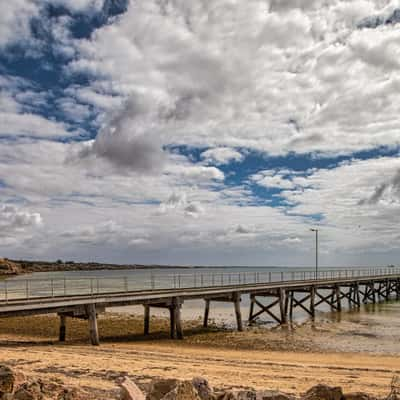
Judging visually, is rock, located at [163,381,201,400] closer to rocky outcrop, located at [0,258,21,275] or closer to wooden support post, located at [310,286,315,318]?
wooden support post, located at [310,286,315,318]

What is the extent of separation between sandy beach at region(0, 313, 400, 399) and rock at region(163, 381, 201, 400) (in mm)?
2907

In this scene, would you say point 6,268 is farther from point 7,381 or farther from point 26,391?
point 26,391

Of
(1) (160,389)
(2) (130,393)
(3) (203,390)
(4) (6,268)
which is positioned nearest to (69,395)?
(1) (160,389)

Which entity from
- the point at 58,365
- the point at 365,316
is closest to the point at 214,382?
the point at 58,365

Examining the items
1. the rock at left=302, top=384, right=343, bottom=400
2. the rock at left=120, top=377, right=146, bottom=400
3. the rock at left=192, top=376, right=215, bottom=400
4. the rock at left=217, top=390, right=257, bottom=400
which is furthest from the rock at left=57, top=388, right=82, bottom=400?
the rock at left=302, top=384, right=343, bottom=400

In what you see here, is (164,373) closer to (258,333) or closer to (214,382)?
(214,382)

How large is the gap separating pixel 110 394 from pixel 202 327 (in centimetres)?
1955

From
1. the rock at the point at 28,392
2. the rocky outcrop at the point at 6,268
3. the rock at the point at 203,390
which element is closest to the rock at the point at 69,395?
the rock at the point at 28,392

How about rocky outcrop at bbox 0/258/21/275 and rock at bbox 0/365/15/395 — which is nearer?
rock at bbox 0/365/15/395

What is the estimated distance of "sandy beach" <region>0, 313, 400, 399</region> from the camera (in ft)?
38.4

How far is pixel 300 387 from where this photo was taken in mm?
11094

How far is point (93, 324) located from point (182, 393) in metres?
13.8

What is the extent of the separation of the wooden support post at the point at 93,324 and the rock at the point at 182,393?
13579 mm

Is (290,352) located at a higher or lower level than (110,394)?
lower
